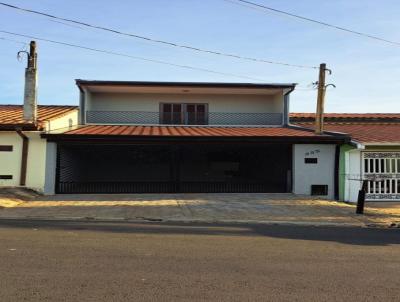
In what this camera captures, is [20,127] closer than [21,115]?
Yes

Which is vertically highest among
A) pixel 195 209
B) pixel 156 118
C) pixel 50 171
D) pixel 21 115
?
pixel 156 118

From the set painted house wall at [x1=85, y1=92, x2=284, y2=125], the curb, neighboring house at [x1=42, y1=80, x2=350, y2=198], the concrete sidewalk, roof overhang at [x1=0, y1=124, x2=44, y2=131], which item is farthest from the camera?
painted house wall at [x1=85, y1=92, x2=284, y2=125]

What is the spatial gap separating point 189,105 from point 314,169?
352 inches

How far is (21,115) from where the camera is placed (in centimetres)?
2172

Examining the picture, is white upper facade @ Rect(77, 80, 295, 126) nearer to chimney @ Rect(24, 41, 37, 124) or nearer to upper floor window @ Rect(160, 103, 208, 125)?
upper floor window @ Rect(160, 103, 208, 125)

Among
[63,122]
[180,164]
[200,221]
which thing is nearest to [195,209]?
[200,221]

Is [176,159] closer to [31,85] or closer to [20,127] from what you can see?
[20,127]

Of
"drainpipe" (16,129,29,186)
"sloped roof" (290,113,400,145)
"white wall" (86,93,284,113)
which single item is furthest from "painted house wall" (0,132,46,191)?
"sloped roof" (290,113,400,145)

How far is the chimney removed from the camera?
65.8 ft

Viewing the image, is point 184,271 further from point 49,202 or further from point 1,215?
point 49,202

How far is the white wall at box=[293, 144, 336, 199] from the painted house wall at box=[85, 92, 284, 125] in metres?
5.89

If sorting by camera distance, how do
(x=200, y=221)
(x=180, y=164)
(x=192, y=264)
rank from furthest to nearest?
1. (x=180, y=164)
2. (x=200, y=221)
3. (x=192, y=264)

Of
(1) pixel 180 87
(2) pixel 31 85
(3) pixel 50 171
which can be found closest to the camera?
(3) pixel 50 171

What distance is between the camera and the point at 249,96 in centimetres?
2761
